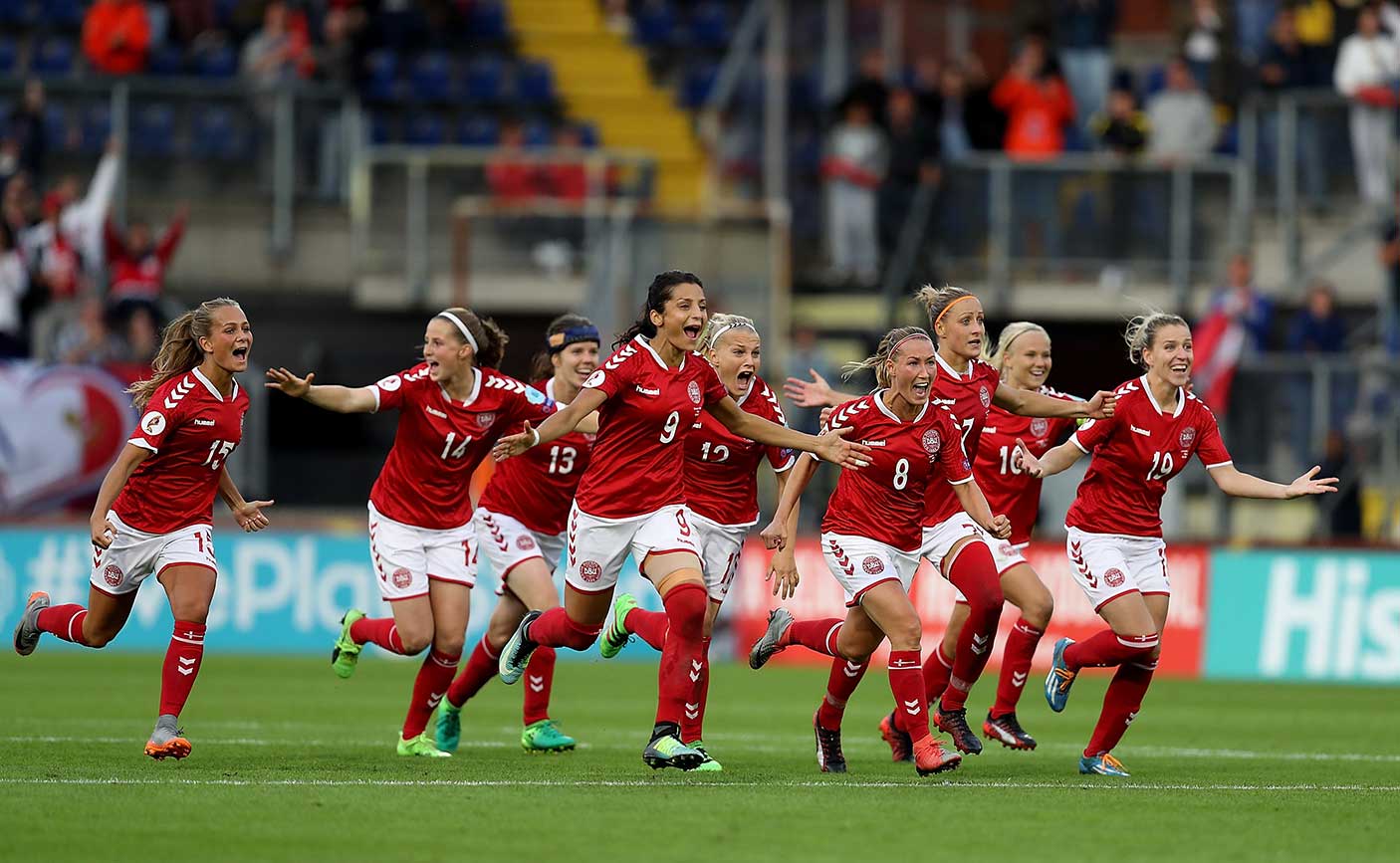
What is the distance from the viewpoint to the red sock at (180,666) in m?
10.8

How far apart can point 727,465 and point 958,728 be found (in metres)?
1.94

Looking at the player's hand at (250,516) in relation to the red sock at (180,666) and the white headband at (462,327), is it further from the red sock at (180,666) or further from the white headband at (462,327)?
the white headband at (462,327)

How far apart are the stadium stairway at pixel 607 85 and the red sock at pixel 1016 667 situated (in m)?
14.5

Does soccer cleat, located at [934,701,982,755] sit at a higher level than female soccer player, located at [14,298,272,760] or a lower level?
lower

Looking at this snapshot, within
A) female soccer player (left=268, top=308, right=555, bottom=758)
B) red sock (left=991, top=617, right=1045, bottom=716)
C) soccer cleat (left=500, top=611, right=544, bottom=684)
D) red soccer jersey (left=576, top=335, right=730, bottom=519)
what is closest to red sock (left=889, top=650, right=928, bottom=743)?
red soccer jersey (left=576, top=335, right=730, bottom=519)

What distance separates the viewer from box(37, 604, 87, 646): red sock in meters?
11.6

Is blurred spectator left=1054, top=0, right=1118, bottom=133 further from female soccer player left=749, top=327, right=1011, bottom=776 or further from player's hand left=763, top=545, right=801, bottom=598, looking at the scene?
player's hand left=763, top=545, right=801, bottom=598

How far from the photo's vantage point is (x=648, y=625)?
11031 mm

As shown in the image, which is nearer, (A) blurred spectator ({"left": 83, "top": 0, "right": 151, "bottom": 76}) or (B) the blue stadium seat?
(A) blurred spectator ({"left": 83, "top": 0, "right": 151, "bottom": 76})

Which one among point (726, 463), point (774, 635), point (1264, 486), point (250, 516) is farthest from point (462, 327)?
point (1264, 486)

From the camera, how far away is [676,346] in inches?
415

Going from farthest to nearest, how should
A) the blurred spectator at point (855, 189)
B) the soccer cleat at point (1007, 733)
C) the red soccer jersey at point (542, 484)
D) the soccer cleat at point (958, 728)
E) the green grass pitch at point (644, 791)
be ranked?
the blurred spectator at point (855, 189) < the red soccer jersey at point (542, 484) < the soccer cleat at point (1007, 733) < the soccer cleat at point (958, 728) < the green grass pitch at point (644, 791)

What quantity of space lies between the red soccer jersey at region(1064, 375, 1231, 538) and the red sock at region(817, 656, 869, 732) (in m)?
1.48

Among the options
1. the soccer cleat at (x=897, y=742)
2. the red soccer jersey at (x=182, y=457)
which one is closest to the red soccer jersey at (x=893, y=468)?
the soccer cleat at (x=897, y=742)
